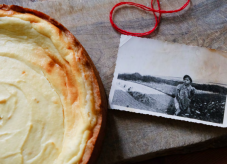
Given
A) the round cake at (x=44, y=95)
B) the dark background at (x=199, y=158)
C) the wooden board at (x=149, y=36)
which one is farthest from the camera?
the dark background at (x=199, y=158)

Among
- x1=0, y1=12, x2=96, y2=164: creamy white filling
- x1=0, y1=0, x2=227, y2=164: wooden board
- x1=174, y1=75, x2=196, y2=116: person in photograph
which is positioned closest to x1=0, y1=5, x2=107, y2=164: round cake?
x1=0, y1=12, x2=96, y2=164: creamy white filling

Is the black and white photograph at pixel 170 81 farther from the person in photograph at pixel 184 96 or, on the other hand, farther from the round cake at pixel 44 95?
the round cake at pixel 44 95

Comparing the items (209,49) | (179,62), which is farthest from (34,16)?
(209,49)

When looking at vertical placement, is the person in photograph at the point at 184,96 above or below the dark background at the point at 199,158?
above

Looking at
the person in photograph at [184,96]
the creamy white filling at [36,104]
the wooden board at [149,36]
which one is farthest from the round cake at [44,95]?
the person in photograph at [184,96]

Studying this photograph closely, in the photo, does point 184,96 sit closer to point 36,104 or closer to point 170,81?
point 170,81

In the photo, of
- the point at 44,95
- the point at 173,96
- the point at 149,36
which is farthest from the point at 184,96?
the point at 44,95

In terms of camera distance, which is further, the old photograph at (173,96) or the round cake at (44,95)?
the old photograph at (173,96)
